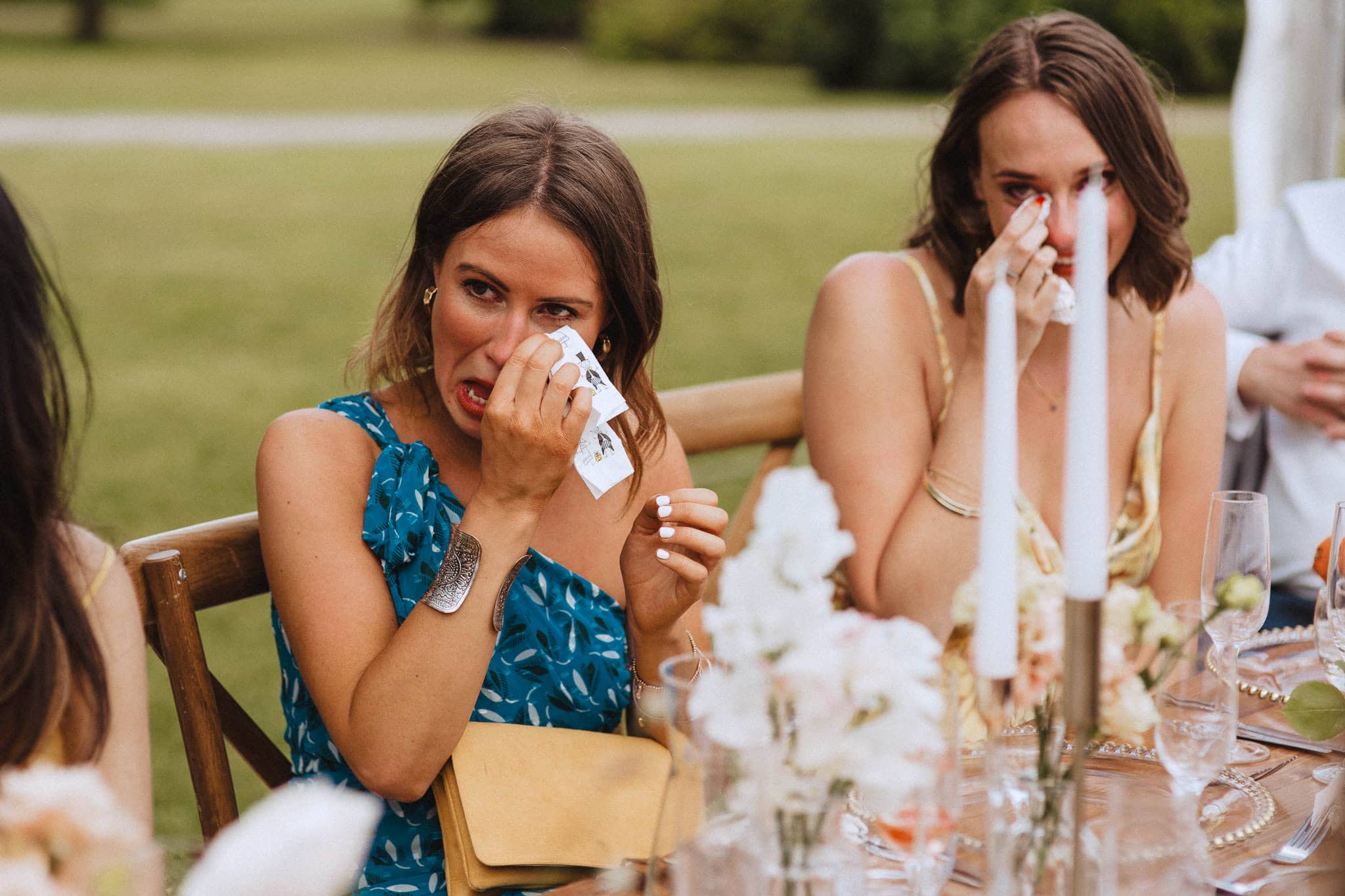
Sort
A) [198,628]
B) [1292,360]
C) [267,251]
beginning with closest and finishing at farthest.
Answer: [198,628] → [1292,360] → [267,251]

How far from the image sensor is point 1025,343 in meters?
2.47

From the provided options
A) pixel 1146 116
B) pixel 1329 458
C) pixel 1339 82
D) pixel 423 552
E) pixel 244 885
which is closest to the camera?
pixel 244 885

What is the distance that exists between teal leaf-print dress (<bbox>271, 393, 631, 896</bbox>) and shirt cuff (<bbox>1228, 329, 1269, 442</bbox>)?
5.27 ft

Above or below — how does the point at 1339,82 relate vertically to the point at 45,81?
above

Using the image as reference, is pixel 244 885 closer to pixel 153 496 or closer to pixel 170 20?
pixel 153 496

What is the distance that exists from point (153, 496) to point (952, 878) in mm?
6106

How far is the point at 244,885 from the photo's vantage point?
758 mm

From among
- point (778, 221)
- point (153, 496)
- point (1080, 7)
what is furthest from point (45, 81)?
point (153, 496)

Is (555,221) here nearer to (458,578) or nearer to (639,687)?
(458,578)

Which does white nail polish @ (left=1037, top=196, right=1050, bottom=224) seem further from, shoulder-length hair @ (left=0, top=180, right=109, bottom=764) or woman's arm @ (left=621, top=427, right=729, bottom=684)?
shoulder-length hair @ (left=0, top=180, right=109, bottom=764)

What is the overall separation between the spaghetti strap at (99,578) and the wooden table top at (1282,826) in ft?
2.01

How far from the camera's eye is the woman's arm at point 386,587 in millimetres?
1805

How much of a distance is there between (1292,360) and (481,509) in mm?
1914

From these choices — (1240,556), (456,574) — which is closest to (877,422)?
(1240,556)
